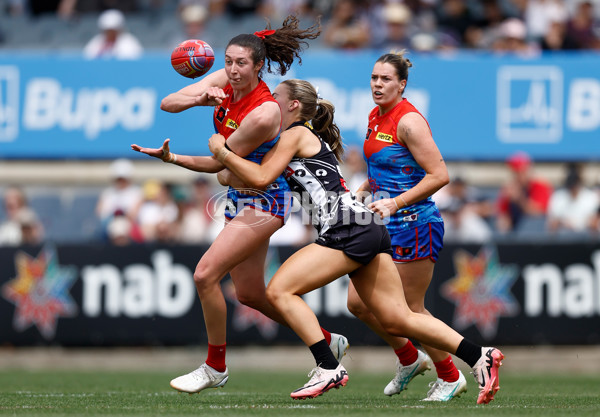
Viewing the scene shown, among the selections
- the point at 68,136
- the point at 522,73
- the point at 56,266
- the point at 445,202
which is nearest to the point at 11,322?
the point at 56,266

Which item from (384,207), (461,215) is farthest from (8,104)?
(384,207)

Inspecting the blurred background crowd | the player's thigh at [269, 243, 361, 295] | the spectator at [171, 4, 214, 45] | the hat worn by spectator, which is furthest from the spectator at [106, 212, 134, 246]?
the player's thigh at [269, 243, 361, 295]

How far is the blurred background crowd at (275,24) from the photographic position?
12.8 metres

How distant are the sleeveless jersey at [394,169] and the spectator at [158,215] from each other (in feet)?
19.8

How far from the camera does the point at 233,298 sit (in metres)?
11.9

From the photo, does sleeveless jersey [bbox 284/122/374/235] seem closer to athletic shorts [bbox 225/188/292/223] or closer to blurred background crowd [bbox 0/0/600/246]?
athletic shorts [bbox 225/188/292/223]

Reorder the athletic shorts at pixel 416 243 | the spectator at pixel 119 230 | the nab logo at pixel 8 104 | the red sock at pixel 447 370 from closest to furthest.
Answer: the athletic shorts at pixel 416 243 < the red sock at pixel 447 370 < the spectator at pixel 119 230 < the nab logo at pixel 8 104

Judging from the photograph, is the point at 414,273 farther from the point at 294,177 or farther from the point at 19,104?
the point at 19,104

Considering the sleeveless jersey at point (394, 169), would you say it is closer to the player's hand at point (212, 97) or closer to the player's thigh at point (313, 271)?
the player's thigh at point (313, 271)

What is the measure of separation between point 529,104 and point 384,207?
782cm

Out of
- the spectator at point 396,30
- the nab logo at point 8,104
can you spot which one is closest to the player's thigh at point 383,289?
the spectator at point 396,30

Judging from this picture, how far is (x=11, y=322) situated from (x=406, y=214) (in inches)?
254

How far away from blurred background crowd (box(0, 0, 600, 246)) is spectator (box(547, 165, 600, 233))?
0.05 ft

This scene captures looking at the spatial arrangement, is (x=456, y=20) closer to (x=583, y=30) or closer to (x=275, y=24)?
(x=583, y=30)
